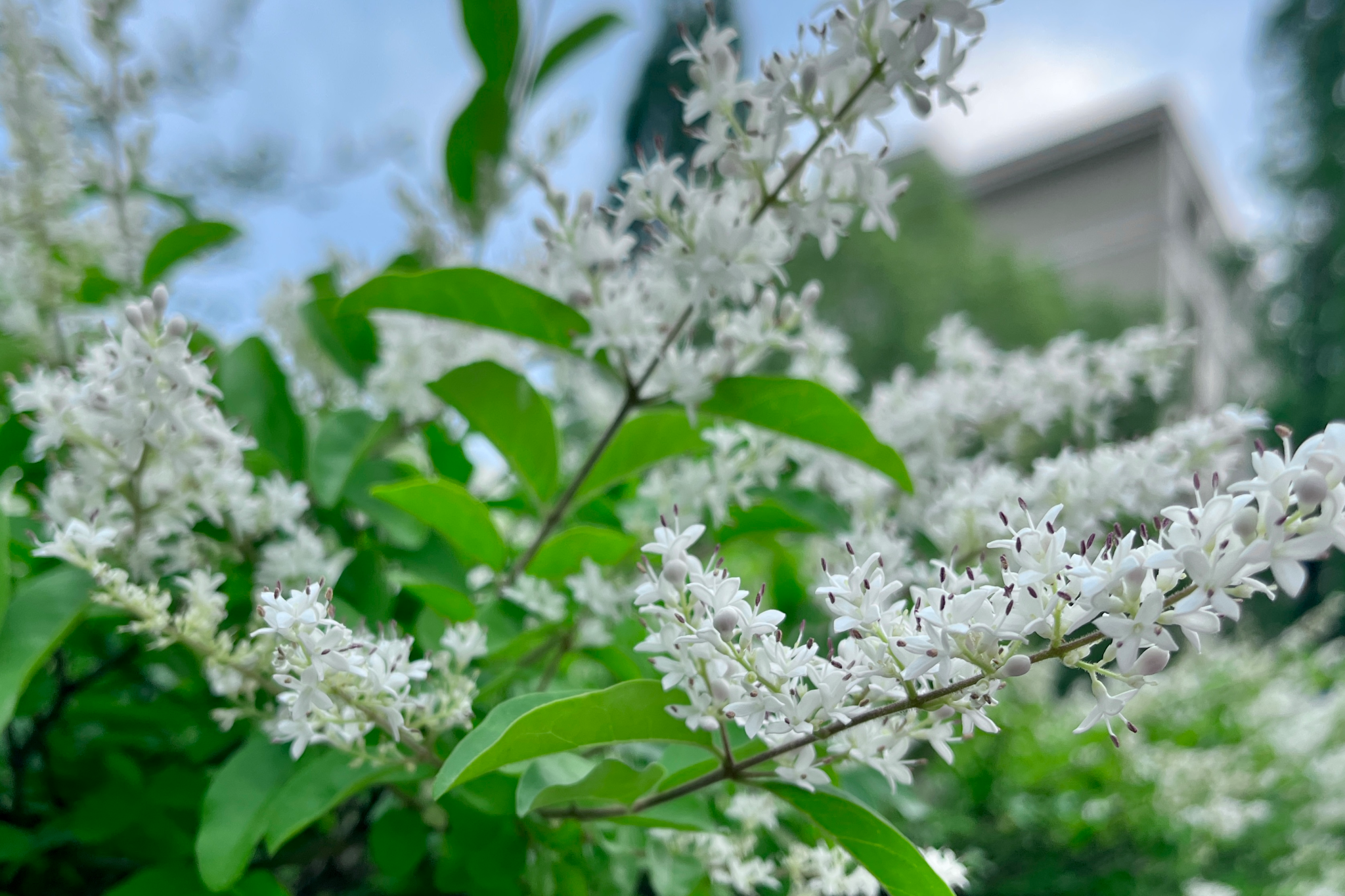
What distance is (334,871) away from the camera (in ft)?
2.48

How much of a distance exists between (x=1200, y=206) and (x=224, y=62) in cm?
1435

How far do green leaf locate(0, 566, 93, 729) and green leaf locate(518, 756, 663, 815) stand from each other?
239 mm

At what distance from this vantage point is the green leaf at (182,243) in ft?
2.27

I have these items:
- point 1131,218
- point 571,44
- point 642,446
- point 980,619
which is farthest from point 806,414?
point 1131,218

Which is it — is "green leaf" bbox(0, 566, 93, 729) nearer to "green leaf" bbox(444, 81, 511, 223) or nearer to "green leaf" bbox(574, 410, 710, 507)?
"green leaf" bbox(574, 410, 710, 507)

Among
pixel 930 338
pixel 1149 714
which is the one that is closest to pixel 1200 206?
pixel 1149 714

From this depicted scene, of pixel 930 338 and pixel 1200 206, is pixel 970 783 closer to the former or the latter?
pixel 930 338

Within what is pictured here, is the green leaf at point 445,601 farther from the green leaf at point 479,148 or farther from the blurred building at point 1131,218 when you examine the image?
the blurred building at point 1131,218

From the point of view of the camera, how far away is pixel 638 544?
569mm

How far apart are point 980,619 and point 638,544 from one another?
31 cm

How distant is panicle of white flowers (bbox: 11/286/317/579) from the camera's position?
41 cm

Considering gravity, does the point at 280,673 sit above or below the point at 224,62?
below

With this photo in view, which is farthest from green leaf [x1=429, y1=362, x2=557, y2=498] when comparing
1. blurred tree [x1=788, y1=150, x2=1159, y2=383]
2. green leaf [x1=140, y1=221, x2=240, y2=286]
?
blurred tree [x1=788, y1=150, x2=1159, y2=383]

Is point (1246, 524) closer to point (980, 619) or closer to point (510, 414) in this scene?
point (980, 619)
